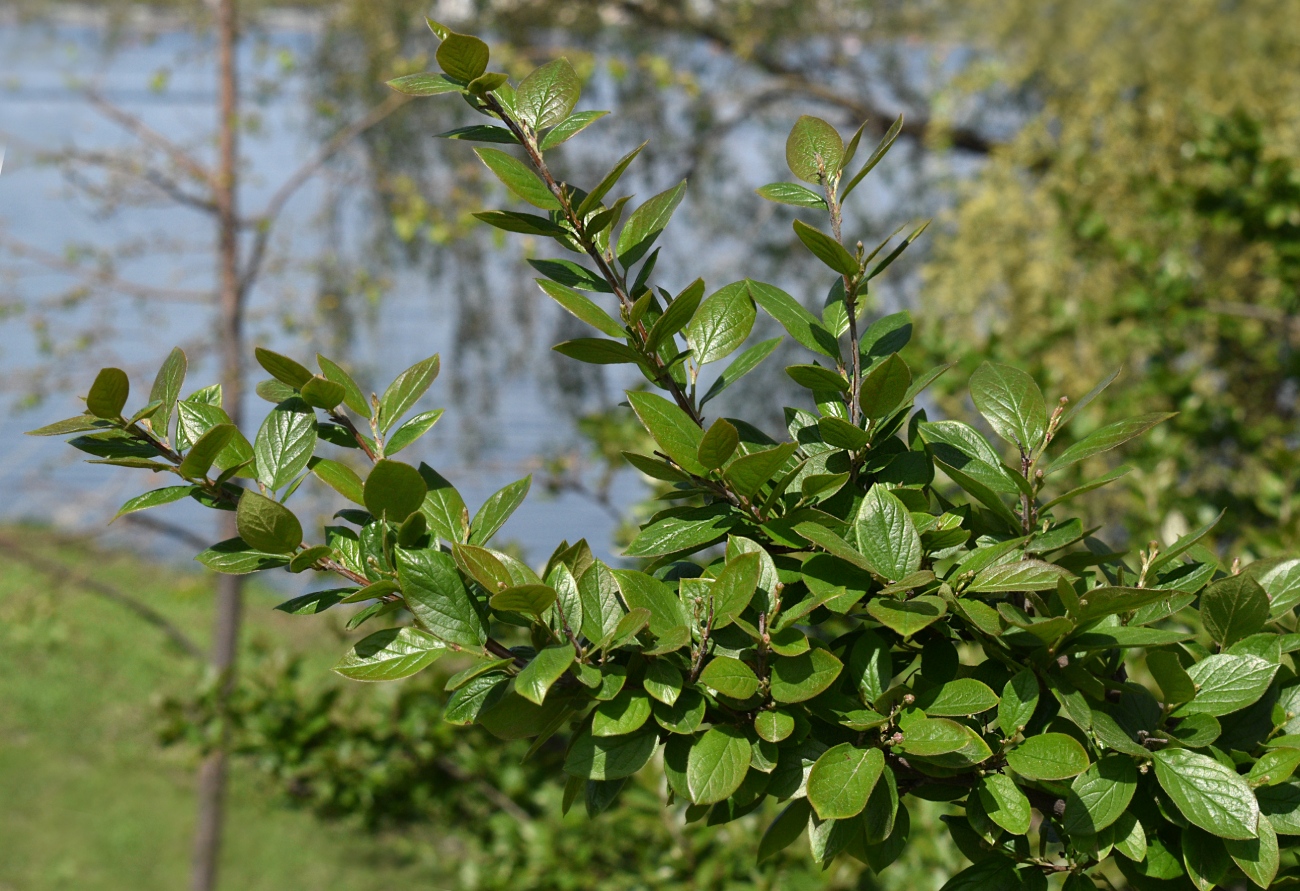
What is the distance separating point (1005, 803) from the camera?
554 mm

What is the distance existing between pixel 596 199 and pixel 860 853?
41 centimetres

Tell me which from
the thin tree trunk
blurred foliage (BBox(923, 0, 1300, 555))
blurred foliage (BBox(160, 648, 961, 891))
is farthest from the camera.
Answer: the thin tree trunk

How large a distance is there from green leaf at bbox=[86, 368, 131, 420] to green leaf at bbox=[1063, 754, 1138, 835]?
1.76ft

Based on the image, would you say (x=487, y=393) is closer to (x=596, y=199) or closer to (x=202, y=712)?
(x=202, y=712)

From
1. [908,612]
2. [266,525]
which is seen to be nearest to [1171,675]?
[908,612]

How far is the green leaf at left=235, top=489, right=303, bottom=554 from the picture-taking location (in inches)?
21.3

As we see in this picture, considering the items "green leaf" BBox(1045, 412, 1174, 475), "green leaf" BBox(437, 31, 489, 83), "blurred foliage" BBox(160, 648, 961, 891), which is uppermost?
"green leaf" BBox(437, 31, 489, 83)

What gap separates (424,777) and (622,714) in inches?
61.0

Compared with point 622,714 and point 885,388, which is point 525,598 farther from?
point 885,388

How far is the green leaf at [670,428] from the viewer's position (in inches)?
22.7

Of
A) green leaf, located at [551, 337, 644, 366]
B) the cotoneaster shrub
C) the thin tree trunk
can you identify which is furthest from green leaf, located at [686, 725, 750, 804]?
the thin tree trunk

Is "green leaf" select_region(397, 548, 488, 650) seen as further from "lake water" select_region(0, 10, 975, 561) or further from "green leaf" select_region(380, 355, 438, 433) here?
"lake water" select_region(0, 10, 975, 561)

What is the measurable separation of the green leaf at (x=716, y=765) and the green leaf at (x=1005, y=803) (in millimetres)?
138

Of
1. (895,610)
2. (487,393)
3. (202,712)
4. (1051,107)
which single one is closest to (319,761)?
(202,712)
